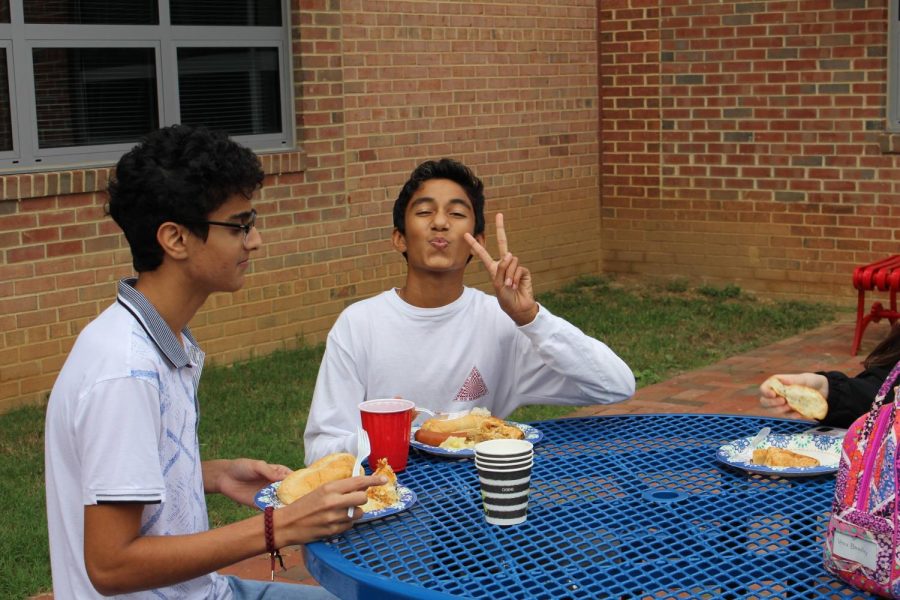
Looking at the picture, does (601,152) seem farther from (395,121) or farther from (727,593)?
(727,593)

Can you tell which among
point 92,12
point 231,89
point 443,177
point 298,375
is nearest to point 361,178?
point 231,89

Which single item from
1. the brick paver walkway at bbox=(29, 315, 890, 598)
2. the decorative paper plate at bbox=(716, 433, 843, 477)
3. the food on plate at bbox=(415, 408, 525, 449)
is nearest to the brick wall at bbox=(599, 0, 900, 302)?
the brick paver walkway at bbox=(29, 315, 890, 598)

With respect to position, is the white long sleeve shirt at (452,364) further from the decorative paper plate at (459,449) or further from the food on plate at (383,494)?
the food on plate at (383,494)

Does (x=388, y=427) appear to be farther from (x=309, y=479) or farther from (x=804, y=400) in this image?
(x=804, y=400)

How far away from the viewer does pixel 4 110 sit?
688cm

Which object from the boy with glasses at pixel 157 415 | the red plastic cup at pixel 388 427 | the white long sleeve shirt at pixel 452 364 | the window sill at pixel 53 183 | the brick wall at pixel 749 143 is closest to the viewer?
the boy with glasses at pixel 157 415

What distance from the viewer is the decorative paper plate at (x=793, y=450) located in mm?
2873

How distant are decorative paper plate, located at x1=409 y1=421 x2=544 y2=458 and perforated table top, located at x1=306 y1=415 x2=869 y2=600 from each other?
0.02m

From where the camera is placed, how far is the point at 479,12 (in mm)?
9664

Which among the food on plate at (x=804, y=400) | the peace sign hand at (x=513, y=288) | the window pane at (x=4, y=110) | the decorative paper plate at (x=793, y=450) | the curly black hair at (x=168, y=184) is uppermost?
the window pane at (x=4, y=110)

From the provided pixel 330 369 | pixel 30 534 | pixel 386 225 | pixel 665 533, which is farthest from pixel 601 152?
pixel 665 533

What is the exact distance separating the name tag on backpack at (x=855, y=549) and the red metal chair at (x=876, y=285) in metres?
6.01

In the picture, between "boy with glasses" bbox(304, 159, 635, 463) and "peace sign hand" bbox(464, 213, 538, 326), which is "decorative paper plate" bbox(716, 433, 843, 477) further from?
"peace sign hand" bbox(464, 213, 538, 326)

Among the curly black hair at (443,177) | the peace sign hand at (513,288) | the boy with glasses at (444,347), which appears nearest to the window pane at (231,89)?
the curly black hair at (443,177)
